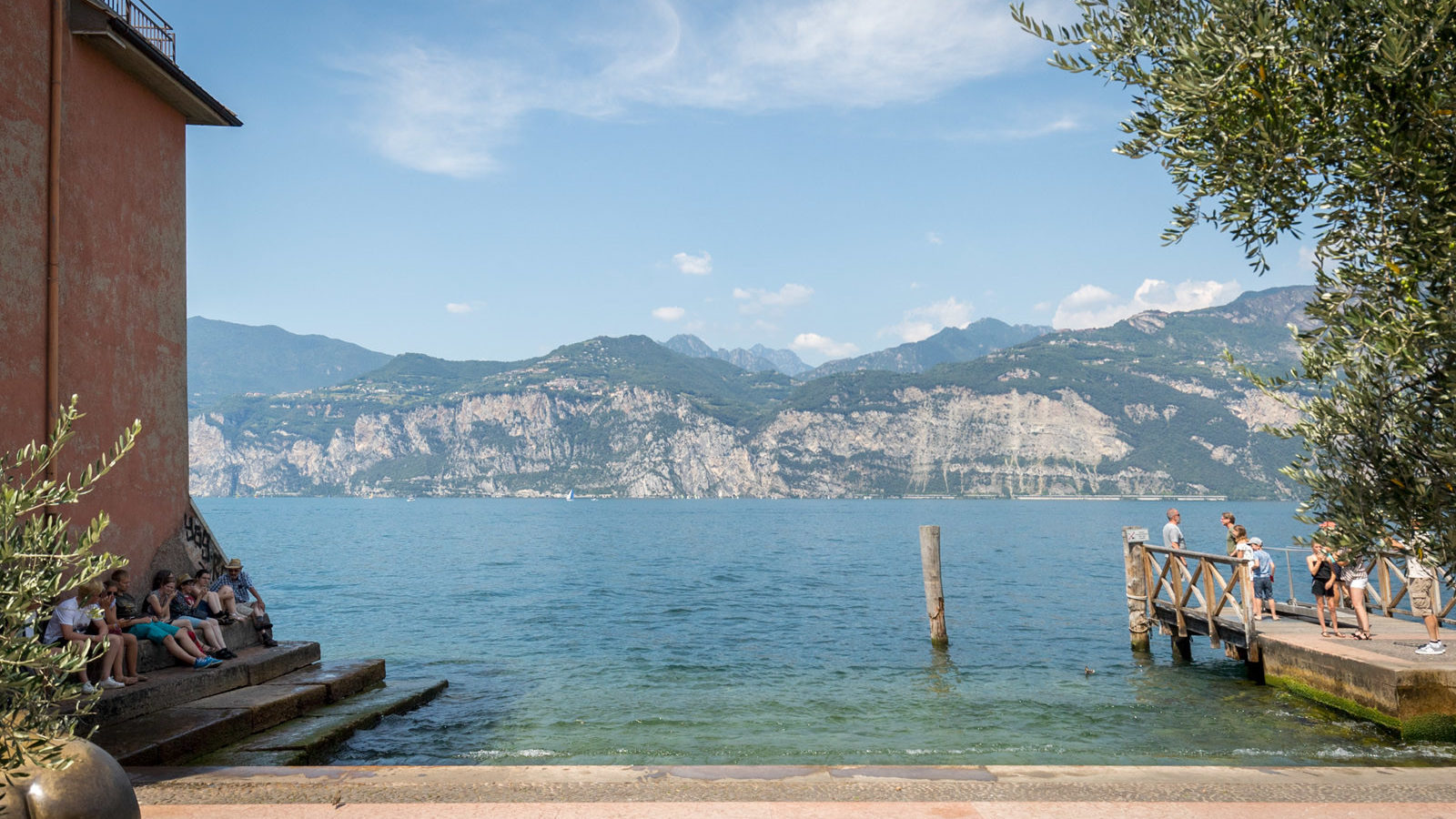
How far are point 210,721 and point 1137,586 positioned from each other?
752 inches

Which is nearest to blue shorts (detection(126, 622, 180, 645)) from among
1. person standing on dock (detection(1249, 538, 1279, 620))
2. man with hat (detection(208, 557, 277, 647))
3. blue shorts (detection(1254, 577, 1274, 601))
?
man with hat (detection(208, 557, 277, 647))

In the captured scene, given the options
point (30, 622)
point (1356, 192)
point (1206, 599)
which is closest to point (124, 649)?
point (30, 622)

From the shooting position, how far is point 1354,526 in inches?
226

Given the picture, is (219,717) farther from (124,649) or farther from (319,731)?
(124,649)

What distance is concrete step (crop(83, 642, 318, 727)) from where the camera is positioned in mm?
10555

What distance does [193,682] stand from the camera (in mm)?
12062

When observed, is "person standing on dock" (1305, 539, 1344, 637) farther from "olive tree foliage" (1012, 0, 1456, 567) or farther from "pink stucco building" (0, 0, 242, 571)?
"pink stucco building" (0, 0, 242, 571)

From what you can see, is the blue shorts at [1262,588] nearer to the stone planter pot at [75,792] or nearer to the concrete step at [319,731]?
the concrete step at [319,731]

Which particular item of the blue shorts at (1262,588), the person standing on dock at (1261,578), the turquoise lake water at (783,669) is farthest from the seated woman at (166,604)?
the blue shorts at (1262,588)

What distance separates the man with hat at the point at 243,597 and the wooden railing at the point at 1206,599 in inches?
656

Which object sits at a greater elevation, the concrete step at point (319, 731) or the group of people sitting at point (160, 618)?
the group of people sitting at point (160, 618)

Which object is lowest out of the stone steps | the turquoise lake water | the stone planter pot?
the turquoise lake water

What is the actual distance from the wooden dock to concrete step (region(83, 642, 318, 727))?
1549 centimetres

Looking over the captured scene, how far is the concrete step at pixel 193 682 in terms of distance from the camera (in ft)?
34.6
